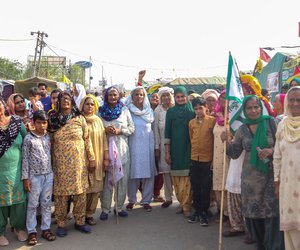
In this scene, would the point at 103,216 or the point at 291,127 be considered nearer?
the point at 291,127

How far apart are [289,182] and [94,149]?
2.56m

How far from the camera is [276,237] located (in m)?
3.11

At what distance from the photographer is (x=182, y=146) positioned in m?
4.77

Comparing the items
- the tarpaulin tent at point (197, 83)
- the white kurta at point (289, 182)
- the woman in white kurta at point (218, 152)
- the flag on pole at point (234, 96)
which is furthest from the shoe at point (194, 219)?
the tarpaulin tent at point (197, 83)

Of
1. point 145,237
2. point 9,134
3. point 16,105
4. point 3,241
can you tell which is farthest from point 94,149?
point 3,241

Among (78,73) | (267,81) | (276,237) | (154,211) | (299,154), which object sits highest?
(78,73)

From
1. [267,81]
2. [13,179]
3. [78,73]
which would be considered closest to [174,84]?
[267,81]

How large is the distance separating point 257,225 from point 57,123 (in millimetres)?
2542

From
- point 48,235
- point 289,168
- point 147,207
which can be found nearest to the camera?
point 289,168

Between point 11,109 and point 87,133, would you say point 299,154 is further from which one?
point 11,109

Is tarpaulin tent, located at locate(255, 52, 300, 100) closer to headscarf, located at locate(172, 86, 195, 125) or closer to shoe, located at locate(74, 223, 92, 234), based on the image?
headscarf, located at locate(172, 86, 195, 125)

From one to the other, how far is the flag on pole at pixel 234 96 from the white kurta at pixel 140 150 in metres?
1.65

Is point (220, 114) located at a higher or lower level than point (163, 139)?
higher

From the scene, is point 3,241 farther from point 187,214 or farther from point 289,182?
point 289,182
